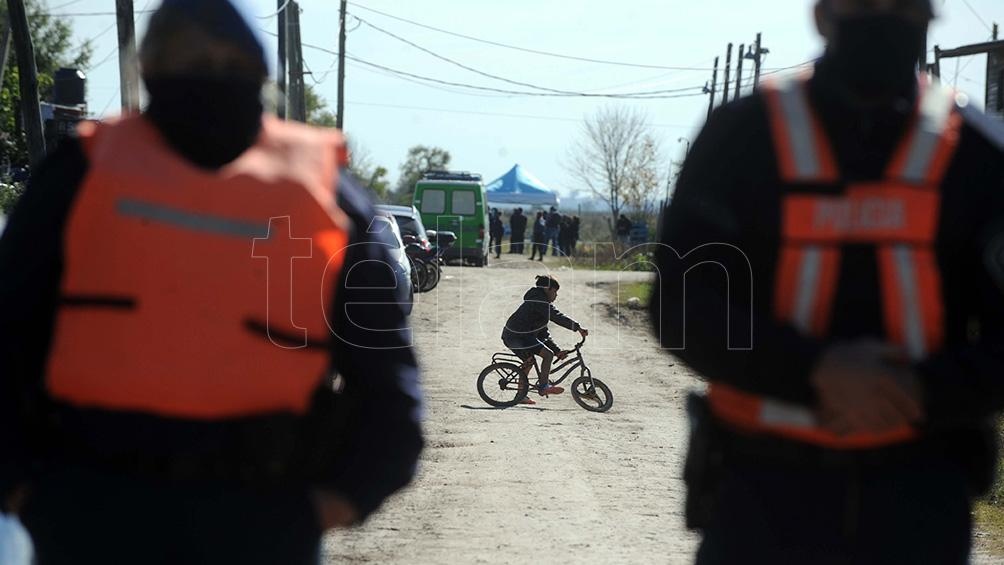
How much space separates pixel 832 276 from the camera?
220cm

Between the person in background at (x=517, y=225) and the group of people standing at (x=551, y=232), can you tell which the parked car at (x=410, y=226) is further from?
the group of people standing at (x=551, y=232)

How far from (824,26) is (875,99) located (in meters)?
0.18

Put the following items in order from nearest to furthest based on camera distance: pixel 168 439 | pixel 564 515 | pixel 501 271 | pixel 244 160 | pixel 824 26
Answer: pixel 168 439 → pixel 244 160 → pixel 824 26 → pixel 564 515 → pixel 501 271

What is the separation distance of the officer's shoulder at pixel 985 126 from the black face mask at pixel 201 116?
1.34 meters

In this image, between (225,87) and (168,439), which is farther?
(225,87)

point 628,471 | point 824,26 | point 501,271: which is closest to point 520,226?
point 501,271

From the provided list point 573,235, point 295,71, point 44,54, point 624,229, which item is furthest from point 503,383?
point 44,54

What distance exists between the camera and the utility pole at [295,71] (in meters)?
28.4

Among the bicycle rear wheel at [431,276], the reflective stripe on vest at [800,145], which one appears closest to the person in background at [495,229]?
the bicycle rear wheel at [431,276]

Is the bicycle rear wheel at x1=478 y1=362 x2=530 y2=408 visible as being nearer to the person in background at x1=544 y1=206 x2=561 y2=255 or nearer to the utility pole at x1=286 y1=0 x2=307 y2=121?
the utility pole at x1=286 y1=0 x2=307 y2=121

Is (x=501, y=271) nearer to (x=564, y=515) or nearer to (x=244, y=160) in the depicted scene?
(x=564, y=515)

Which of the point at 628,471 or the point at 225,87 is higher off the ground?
the point at 225,87

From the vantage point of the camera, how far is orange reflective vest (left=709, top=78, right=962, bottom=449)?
219 centimetres

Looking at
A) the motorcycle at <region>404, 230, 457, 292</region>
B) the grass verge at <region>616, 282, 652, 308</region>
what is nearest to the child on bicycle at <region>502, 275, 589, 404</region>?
the grass verge at <region>616, 282, 652, 308</region>
